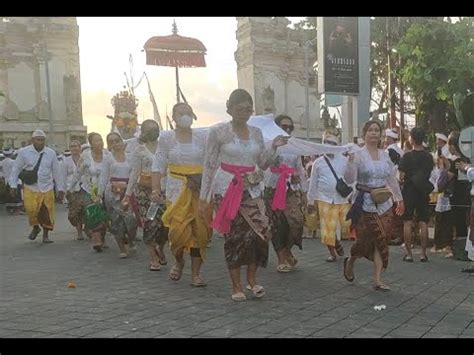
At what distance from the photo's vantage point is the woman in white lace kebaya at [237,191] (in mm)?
5551

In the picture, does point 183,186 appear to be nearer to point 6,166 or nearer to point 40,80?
point 6,166

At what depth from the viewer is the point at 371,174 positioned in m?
6.20

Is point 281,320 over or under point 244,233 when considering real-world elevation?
under

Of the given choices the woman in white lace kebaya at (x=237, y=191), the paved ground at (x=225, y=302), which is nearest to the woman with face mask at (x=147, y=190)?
the paved ground at (x=225, y=302)

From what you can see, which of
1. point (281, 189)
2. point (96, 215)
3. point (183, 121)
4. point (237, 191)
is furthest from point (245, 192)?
point (96, 215)

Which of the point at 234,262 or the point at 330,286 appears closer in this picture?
the point at 234,262

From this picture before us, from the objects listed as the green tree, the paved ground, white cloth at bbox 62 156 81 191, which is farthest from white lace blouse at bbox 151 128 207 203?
the green tree

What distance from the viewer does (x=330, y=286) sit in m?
6.21

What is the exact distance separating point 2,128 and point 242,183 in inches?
1149

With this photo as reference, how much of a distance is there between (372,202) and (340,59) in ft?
22.4

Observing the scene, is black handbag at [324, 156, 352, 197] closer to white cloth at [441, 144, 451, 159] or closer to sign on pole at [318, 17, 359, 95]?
white cloth at [441, 144, 451, 159]
